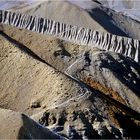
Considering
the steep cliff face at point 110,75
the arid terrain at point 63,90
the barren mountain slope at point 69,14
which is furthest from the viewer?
the barren mountain slope at point 69,14

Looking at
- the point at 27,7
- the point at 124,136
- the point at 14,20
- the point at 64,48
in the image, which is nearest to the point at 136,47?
the point at 64,48

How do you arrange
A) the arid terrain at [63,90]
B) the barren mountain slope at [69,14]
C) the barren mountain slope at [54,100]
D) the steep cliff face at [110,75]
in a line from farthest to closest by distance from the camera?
the barren mountain slope at [69,14]
the steep cliff face at [110,75]
the barren mountain slope at [54,100]
the arid terrain at [63,90]

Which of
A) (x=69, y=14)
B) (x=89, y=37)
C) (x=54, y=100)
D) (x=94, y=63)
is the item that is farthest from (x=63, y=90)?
(x=69, y=14)

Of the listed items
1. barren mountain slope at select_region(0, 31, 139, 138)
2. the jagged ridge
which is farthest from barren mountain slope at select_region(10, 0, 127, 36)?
barren mountain slope at select_region(0, 31, 139, 138)

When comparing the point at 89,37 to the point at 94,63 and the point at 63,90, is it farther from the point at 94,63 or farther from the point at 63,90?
the point at 63,90

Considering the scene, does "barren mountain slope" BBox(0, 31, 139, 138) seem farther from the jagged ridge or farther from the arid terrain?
the jagged ridge

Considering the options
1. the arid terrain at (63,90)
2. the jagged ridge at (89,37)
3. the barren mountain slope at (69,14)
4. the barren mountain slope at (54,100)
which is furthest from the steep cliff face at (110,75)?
the barren mountain slope at (69,14)

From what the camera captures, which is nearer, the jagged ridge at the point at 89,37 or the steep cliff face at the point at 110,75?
the steep cliff face at the point at 110,75

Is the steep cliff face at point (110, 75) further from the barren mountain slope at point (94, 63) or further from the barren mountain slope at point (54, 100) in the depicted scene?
the barren mountain slope at point (54, 100)

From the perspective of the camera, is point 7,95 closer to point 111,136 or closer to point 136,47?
point 111,136
